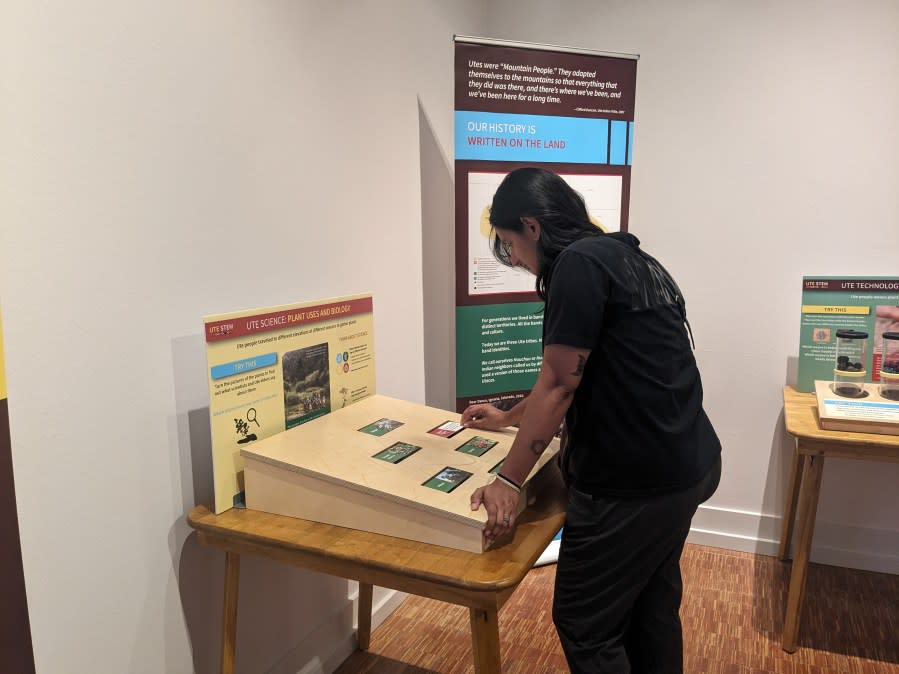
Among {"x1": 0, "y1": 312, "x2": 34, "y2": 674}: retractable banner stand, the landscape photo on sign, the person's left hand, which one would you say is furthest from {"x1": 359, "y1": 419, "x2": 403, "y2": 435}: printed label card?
{"x1": 0, "y1": 312, "x2": 34, "y2": 674}: retractable banner stand

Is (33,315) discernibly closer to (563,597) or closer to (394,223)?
(563,597)

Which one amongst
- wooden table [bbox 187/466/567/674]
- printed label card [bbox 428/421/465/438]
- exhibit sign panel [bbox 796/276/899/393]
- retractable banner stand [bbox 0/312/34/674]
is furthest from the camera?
exhibit sign panel [bbox 796/276/899/393]

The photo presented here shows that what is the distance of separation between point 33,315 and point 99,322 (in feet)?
0.43

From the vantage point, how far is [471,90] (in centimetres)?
240

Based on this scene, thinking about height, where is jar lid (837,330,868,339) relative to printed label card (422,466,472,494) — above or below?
above

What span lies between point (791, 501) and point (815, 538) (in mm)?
255

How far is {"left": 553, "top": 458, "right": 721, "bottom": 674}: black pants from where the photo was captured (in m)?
1.38

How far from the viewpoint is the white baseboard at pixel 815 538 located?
9.02 feet

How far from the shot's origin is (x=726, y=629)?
2328 millimetres

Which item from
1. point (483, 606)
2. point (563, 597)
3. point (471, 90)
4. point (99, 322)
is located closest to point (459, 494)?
point (483, 606)

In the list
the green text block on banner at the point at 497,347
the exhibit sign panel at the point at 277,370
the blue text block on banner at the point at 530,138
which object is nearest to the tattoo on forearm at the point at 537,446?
the exhibit sign panel at the point at 277,370

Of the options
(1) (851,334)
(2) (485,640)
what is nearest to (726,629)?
(1) (851,334)

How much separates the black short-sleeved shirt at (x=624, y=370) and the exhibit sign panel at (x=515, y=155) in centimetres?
115

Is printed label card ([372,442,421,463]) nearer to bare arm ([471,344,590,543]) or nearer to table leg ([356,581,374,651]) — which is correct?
bare arm ([471,344,590,543])
